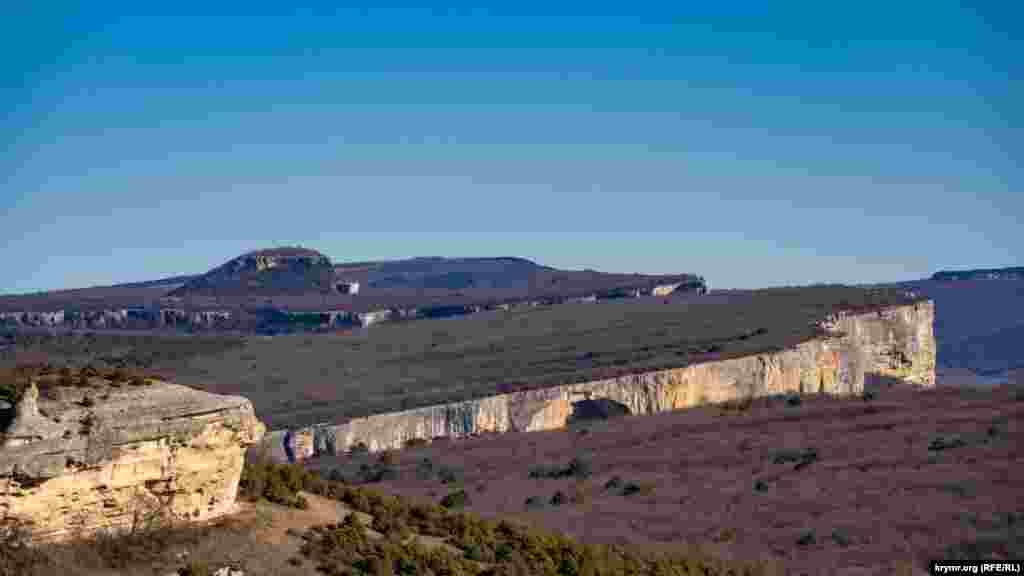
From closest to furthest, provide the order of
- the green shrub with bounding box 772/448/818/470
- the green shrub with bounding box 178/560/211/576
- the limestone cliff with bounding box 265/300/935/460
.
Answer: the green shrub with bounding box 178/560/211/576, the green shrub with bounding box 772/448/818/470, the limestone cliff with bounding box 265/300/935/460

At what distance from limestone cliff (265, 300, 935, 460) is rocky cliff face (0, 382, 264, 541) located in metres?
23.1

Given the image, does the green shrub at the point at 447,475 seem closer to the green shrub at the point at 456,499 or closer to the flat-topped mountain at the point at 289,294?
the green shrub at the point at 456,499

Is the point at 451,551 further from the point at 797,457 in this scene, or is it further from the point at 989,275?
the point at 989,275

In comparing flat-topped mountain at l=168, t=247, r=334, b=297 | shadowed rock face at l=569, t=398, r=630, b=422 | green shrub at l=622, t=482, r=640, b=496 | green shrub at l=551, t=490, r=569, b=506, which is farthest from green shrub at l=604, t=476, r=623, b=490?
flat-topped mountain at l=168, t=247, r=334, b=297

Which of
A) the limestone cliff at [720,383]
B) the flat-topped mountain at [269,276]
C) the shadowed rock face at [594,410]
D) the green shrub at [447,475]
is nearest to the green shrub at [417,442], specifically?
the limestone cliff at [720,383]

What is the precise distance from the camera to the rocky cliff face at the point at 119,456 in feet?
47.4

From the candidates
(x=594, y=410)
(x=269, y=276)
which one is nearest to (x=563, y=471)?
(x=594, y=410)

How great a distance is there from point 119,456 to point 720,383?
3895 cm

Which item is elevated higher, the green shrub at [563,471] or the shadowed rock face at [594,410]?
the shadowed rock face at [594,410]

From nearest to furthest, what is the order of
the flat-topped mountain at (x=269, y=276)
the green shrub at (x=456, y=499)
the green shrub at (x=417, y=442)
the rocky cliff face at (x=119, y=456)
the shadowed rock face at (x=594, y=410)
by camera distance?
1. the rocky cliff face at (x=119, y=456)
2. the green shrub at (x=456, y=499)
3. the green shrub at (x=417, y=442)
4. the shadowed rock face at (x=594, y=410)
5. the flat-topped mountain at (x=269, y=276)

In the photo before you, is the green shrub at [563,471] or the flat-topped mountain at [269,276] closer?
the green shrub at [563,471]

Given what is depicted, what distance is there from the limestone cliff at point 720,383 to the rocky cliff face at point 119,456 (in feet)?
75.9

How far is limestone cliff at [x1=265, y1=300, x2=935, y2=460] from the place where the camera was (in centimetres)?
4641

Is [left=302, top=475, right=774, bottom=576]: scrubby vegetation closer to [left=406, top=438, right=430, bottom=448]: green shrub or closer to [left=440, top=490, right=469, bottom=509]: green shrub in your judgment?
[left=440, top=490, right=469, bottom=509]: green shrub
